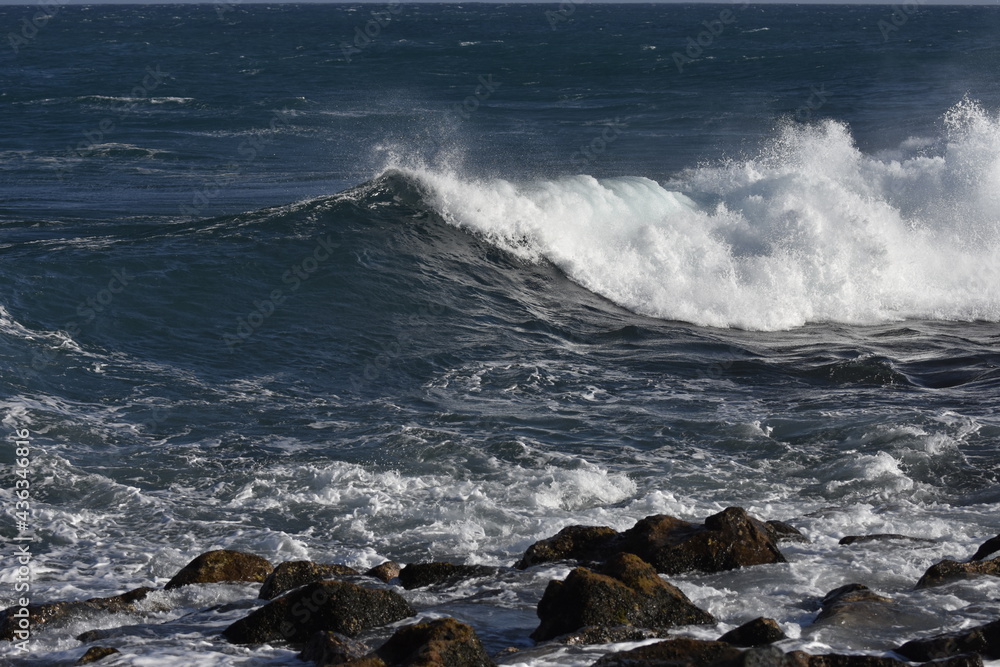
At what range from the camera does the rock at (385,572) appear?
7.09m

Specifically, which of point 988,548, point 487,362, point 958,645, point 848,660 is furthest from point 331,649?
point 487,362

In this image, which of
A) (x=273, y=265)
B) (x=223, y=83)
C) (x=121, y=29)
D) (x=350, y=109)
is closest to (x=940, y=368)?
(x=273, y=265)

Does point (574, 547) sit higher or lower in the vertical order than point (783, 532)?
higher

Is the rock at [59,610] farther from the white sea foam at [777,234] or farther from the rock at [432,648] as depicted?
the white sea foam at [777,234]

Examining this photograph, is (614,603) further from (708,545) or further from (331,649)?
(331,649)

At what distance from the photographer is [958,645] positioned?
18.2ft

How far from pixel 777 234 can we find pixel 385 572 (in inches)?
487

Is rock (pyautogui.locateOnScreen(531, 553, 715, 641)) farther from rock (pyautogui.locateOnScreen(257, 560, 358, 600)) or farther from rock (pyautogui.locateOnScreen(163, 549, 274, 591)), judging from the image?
rock (pyautogui.locateOnScreen(163, 549, 274, 591))

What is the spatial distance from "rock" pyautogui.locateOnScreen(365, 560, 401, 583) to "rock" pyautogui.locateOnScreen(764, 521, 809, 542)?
104 inches

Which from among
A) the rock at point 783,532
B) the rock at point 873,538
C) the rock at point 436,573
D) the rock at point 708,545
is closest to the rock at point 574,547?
the rock at point 708,545

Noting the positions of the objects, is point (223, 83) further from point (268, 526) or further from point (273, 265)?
point (268, 526)

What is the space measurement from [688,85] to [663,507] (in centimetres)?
3774

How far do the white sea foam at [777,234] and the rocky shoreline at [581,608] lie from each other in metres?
8.31

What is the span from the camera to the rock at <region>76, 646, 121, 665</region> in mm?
5680
